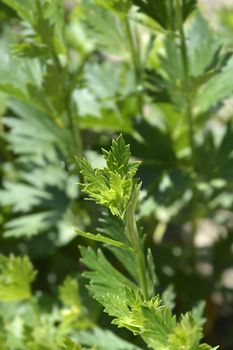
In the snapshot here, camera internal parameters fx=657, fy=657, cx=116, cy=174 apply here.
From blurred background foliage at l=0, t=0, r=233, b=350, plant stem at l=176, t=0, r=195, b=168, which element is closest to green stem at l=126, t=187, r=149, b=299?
blurred background foliage at l=0, t=0, r=233, b=350

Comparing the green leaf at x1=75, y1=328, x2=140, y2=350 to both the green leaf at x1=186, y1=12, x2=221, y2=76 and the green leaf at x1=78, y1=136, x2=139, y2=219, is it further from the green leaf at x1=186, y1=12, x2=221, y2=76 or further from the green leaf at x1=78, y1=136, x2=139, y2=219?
the green leaf at x1=186, y1=12, x2=221, y2=76

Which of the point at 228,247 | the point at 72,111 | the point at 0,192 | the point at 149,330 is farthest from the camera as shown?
the point at 228,247

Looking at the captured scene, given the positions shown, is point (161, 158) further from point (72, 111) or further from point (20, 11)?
point (20, 11)

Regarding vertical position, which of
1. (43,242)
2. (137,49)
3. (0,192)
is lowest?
(43,242)

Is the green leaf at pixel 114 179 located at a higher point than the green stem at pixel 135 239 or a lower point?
higher

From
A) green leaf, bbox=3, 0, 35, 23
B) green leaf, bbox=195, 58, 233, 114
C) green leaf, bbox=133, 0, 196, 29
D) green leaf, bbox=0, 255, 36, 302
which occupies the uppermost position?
green leaf, bbox=3, 0, 35, 23

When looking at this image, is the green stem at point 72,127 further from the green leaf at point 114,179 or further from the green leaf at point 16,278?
the green leaf at point 114,179

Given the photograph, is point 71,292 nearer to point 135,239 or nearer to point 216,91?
point 135,239

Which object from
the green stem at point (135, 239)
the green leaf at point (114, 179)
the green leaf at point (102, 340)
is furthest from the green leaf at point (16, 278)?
the green leaf at point (114, 179)

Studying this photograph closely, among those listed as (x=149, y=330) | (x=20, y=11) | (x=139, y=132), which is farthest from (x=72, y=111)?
(x=149, y=330)
